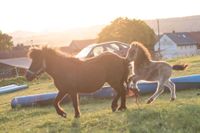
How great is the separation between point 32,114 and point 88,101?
2797 mm

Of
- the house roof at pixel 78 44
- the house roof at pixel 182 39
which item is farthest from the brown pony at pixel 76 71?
the house roof at pixel 182 39

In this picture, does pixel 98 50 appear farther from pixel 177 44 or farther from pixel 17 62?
pixel 177 44

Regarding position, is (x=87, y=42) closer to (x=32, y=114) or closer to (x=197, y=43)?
(x=197, y=43)

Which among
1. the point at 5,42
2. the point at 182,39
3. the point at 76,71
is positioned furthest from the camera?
the point at 182,39

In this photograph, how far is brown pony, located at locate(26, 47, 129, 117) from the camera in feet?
39.0

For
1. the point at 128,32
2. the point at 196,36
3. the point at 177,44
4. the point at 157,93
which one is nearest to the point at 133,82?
the point at 157,93

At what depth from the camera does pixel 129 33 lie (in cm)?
7312

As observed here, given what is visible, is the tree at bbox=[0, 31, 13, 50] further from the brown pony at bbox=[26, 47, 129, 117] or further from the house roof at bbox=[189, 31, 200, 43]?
the brown pony at bbox=[26, 47, 129, 117]

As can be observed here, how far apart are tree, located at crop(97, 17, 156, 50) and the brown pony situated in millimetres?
59454

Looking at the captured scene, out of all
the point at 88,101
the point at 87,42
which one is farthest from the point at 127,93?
the point at 87,42

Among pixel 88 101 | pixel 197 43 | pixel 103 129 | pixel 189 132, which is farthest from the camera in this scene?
pixel 197 43

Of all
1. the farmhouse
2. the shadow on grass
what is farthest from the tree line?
the shadow on grass

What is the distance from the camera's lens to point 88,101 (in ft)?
59.9

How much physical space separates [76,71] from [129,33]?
6147 cm
